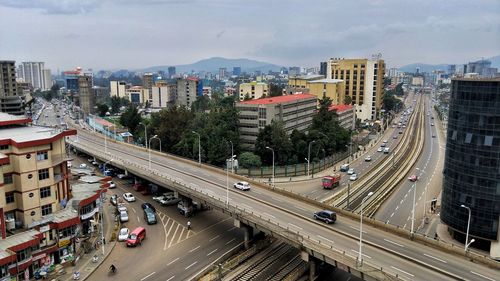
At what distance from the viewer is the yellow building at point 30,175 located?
131 ft

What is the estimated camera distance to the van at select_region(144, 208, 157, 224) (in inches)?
2008

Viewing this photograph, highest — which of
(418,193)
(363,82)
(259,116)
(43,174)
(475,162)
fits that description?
(363,82)

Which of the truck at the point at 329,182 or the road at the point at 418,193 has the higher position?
the truck at the point at 329,182

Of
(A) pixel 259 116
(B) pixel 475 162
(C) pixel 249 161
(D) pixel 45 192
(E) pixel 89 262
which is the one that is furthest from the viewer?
(A) pixel 259 116

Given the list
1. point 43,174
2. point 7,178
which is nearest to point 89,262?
point 43,174

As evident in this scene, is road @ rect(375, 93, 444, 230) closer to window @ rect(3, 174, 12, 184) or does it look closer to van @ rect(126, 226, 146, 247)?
van @ rect(126, 226, 146, 247)

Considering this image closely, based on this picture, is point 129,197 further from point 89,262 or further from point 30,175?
point 30,175

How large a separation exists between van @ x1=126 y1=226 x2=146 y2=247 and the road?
1320 inches

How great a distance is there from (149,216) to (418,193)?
153ft

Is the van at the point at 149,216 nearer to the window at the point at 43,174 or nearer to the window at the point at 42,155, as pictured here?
the window at the point at 43,174

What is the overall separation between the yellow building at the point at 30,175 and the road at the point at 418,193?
1711 inches

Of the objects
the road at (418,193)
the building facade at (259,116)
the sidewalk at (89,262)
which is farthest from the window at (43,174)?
the building facade at (259,116)

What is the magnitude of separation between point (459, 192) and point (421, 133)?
340 feet

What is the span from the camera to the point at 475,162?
42.8 m
